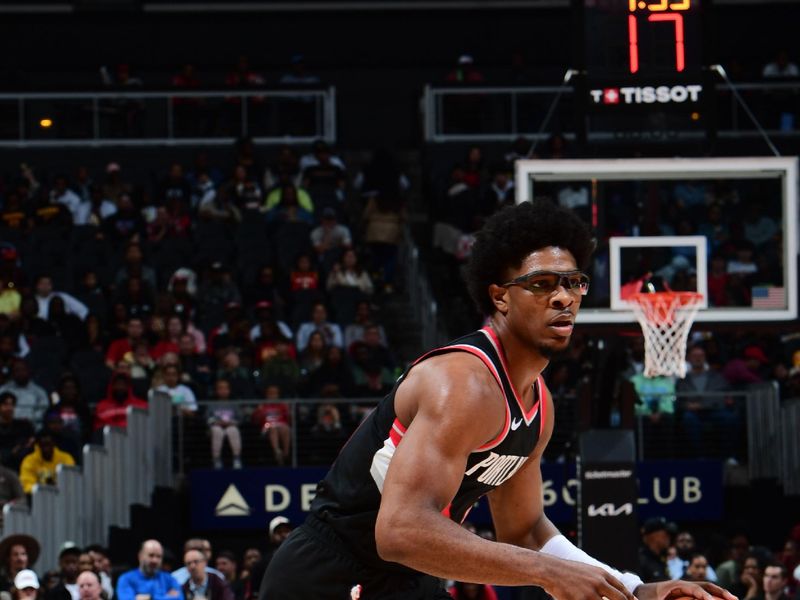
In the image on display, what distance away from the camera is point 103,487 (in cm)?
1495

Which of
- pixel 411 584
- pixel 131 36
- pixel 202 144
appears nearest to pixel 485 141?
pixel 202 144

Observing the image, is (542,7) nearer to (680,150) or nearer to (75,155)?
(75,155)

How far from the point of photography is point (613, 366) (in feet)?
44.6

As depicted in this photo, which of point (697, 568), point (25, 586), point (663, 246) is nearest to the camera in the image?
point (25, 586)

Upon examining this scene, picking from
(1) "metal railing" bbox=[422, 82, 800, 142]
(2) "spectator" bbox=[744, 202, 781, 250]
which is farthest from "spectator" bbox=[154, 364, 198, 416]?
(1) "metal railing" bbox=[422, 82, 800, 142]

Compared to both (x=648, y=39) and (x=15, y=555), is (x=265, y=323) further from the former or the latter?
(x=648, y=39)

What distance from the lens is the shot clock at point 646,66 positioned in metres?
12.7

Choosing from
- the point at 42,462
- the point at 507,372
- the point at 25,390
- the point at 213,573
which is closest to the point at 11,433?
the point at 42,462

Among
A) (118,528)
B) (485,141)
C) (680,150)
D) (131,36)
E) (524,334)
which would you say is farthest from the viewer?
(131,36)

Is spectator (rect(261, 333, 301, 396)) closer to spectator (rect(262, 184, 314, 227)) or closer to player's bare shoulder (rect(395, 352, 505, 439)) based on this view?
spectator (rect(262, 184, 314, 227))

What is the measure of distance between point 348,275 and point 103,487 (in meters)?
4.43

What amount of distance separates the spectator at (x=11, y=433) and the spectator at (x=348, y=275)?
4.11 metres

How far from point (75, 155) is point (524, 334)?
1758cm

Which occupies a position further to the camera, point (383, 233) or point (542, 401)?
point (383, 233)
